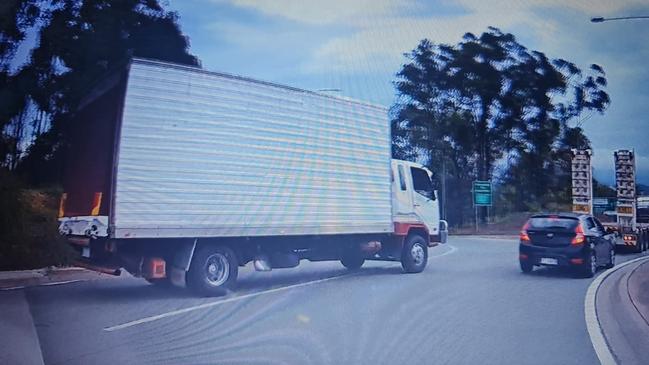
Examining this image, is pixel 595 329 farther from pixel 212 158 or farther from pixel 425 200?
pixel 425 200

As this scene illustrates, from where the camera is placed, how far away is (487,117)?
1347 inches

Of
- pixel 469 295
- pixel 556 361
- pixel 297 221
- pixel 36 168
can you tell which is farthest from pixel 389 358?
pixel 36 168

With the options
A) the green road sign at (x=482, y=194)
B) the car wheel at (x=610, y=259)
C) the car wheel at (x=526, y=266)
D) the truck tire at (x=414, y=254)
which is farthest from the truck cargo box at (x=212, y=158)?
the green road sign at (x=482, y=194)

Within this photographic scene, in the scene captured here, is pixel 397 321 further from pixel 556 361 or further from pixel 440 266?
pixel 440 266

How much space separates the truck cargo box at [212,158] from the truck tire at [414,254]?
6.02 feet

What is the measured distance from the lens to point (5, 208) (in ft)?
47.2

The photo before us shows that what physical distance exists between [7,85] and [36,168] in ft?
7.68

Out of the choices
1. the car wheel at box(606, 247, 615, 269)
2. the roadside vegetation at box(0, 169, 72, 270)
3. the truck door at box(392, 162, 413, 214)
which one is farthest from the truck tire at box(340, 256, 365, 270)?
the car wheel at box(606, 247, 615, 269)

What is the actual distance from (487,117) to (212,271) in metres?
26.8

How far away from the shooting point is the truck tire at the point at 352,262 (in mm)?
13802

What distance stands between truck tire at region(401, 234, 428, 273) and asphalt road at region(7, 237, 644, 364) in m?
1.15

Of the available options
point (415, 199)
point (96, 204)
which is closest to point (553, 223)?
point (415, 199)

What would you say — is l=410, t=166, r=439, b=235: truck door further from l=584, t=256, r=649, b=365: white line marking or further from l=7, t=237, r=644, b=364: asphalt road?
l=584, t=256, r=649, b=365: white line marking

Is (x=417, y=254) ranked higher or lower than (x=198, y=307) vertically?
higher
